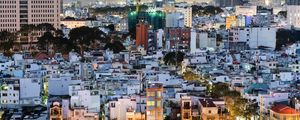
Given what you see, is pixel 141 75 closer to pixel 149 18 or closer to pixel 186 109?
pixel 186 109

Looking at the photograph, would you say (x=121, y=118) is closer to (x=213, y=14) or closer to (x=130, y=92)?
(x=130, y=92)

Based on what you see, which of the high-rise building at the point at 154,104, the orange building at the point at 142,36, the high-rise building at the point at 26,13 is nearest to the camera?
the high-rise building at the point at 154,104

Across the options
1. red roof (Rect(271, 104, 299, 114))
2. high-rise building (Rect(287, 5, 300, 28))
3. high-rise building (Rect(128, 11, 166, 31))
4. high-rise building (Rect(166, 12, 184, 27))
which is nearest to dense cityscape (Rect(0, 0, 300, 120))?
red roof (Rect(271, 104, 299, 114))

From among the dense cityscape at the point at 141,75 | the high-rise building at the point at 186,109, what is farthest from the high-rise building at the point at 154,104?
the high-rise building at the point at 186,109

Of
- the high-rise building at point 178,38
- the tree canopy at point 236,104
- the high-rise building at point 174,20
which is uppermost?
the high-rise building at point 174,20

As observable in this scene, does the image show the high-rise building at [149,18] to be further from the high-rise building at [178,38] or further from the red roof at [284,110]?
the red roof at [284,110]

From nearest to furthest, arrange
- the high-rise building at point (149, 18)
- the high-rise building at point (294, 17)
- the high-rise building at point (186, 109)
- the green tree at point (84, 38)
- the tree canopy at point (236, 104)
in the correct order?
1. the high-rise building at point (186, 109)
2. the tree canopy at point (236, 104)
3. the green tree at point (84, 38)
4. the high-rise building at point (149, 18)
5. the high-rise building at point (294, 17)

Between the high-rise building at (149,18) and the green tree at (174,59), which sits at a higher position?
the high-rise building at (149,18)

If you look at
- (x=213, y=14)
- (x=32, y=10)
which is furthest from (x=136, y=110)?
(x=213, y=14)
